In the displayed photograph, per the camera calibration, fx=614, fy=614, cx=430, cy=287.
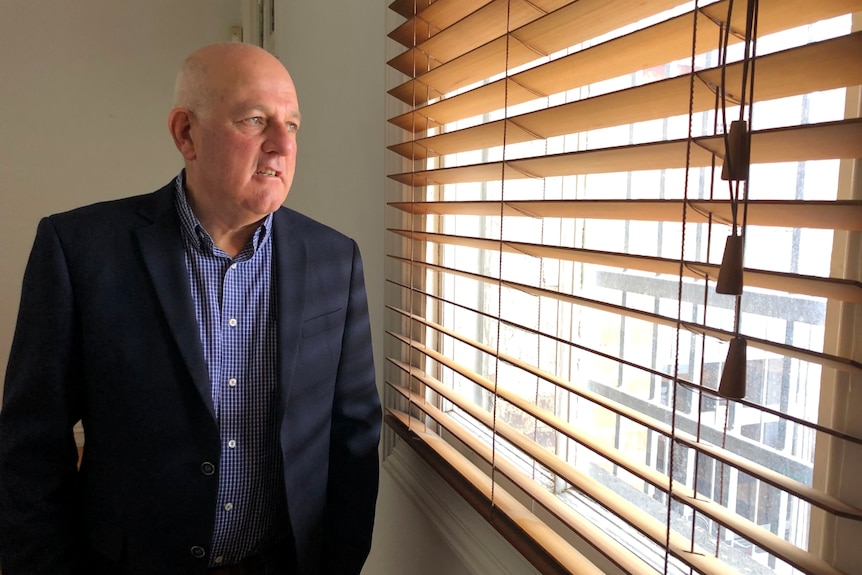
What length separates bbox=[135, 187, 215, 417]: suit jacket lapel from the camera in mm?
999

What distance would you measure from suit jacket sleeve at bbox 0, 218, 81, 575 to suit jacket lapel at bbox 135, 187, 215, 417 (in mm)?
133

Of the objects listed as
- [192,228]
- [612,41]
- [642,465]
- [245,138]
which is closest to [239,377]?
[192,228]

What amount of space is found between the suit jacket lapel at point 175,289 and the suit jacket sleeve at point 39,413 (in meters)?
0.13

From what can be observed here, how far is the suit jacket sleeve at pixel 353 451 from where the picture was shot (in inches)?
47.6

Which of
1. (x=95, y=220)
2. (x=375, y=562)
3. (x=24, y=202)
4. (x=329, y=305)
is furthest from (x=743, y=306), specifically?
(x=24, y=202)

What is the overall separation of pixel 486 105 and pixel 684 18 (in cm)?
45

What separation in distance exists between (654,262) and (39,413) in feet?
3.19

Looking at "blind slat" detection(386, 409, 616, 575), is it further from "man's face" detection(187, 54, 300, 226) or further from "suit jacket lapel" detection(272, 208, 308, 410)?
"man's face" detection(187, 54, 300, 226)

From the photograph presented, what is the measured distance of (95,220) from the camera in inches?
40.9

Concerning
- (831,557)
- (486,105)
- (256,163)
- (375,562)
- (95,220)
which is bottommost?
(375,562)

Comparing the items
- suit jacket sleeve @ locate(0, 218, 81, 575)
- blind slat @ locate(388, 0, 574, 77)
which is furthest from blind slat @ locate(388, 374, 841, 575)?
suit jacket sleeve @ locate(0, 218, 81, 575)

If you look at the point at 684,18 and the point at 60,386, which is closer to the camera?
the point at 684,18

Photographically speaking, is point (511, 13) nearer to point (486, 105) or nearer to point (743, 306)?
point (486, 105)

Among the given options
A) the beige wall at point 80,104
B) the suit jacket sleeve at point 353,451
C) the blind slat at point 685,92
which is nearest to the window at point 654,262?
the blind slat at point 685,92
